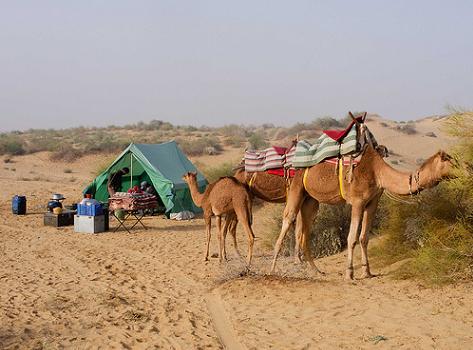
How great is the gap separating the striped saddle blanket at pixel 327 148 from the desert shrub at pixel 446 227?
1359mm

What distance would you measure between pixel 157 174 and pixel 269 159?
700cm

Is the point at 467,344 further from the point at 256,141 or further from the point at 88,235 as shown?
the point at 256,141

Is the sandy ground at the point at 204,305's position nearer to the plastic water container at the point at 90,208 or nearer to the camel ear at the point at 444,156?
the camel ear at the point at 444,156

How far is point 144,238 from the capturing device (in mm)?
14648

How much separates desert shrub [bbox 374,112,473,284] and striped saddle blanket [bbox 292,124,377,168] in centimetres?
136

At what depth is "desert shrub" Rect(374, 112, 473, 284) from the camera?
324 inches

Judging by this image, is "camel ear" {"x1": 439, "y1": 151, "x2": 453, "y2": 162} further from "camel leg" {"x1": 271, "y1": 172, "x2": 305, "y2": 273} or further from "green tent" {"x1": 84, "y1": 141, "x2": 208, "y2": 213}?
"green tent" {"x1": 84, "y1": 141, "x2": 208, "y2": 213}

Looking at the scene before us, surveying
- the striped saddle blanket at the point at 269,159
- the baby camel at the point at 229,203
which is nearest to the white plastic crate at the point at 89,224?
the baby camel at the point at 229,203

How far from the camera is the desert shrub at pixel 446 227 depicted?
324 inches

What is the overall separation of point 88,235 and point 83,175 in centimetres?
1851

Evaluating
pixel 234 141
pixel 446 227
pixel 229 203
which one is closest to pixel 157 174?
pixel 229 203

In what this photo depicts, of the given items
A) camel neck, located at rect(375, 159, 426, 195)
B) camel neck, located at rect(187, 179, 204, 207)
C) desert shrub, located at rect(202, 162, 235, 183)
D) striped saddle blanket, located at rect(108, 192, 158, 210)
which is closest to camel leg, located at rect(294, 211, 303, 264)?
camel neck, located at rect(375, 159, 426, 195)

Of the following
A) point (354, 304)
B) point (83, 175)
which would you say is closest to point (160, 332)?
point (354, 304)

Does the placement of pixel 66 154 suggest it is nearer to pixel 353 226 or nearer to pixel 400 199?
pixel 353 226
